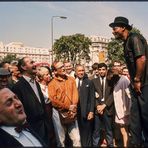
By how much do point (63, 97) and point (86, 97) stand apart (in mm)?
1626

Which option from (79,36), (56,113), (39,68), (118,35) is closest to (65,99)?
(56,113)

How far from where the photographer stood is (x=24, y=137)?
4031mm

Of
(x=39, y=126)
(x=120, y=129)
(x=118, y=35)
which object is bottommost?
(x=120, y=129)

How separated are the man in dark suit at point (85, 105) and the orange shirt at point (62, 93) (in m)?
1.12

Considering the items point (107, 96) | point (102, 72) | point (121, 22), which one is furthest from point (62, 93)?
point (102, 72)

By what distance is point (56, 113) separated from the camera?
25.5 feet

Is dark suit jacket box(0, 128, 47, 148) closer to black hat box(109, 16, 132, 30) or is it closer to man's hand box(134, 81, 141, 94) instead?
man's hand box(134, 81, 141, 94)

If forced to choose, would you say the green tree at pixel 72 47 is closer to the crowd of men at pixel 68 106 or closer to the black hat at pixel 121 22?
the crowd of men at pixel 68 106

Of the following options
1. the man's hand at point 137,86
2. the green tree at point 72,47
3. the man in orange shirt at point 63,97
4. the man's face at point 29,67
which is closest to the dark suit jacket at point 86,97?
the man in orange shirt at point 63,97

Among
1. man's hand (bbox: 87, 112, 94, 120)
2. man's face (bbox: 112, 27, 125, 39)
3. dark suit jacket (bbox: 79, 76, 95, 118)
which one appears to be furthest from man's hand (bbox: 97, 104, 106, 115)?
man's face (bbox: 112, 27, 125, 39)

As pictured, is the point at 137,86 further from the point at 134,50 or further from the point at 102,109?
the point at 102,109

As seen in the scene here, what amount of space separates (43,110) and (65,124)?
1.24 metres

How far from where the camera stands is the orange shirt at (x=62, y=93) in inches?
301

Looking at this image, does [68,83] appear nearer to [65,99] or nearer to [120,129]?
[65,99]
